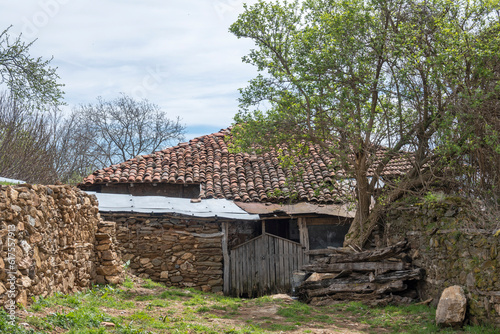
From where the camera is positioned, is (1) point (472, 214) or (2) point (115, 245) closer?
(1) point (472, 214)

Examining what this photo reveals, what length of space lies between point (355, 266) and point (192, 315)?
4145 millimetres

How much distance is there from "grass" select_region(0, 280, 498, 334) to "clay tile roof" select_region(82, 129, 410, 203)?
14.8ft

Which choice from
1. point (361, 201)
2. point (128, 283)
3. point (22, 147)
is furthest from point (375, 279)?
point (22, 147)

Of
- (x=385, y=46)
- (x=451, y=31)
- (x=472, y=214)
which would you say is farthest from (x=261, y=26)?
(x=472, y=214)

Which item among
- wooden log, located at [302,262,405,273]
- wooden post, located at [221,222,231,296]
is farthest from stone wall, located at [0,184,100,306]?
wooden log, located at [302,262,405,273]

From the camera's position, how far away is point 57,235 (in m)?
7.55

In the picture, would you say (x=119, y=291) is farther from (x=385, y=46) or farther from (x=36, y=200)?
(x=385, y=46)

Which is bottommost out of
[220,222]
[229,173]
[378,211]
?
[220,222]

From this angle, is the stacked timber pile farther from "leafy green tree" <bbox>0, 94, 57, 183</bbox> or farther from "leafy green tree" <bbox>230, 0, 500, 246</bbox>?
"leafy green tree" <bbox>0, 94, 57, 183</bbox>

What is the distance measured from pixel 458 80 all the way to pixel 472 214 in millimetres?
2906

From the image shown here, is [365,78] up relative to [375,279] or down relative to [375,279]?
up

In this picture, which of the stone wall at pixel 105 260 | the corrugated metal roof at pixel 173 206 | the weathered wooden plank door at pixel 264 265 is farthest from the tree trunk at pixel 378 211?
the stone wall at pixel 105 260

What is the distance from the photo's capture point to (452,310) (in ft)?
24.9

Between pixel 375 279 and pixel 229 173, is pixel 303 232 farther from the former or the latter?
pixel 375 279
